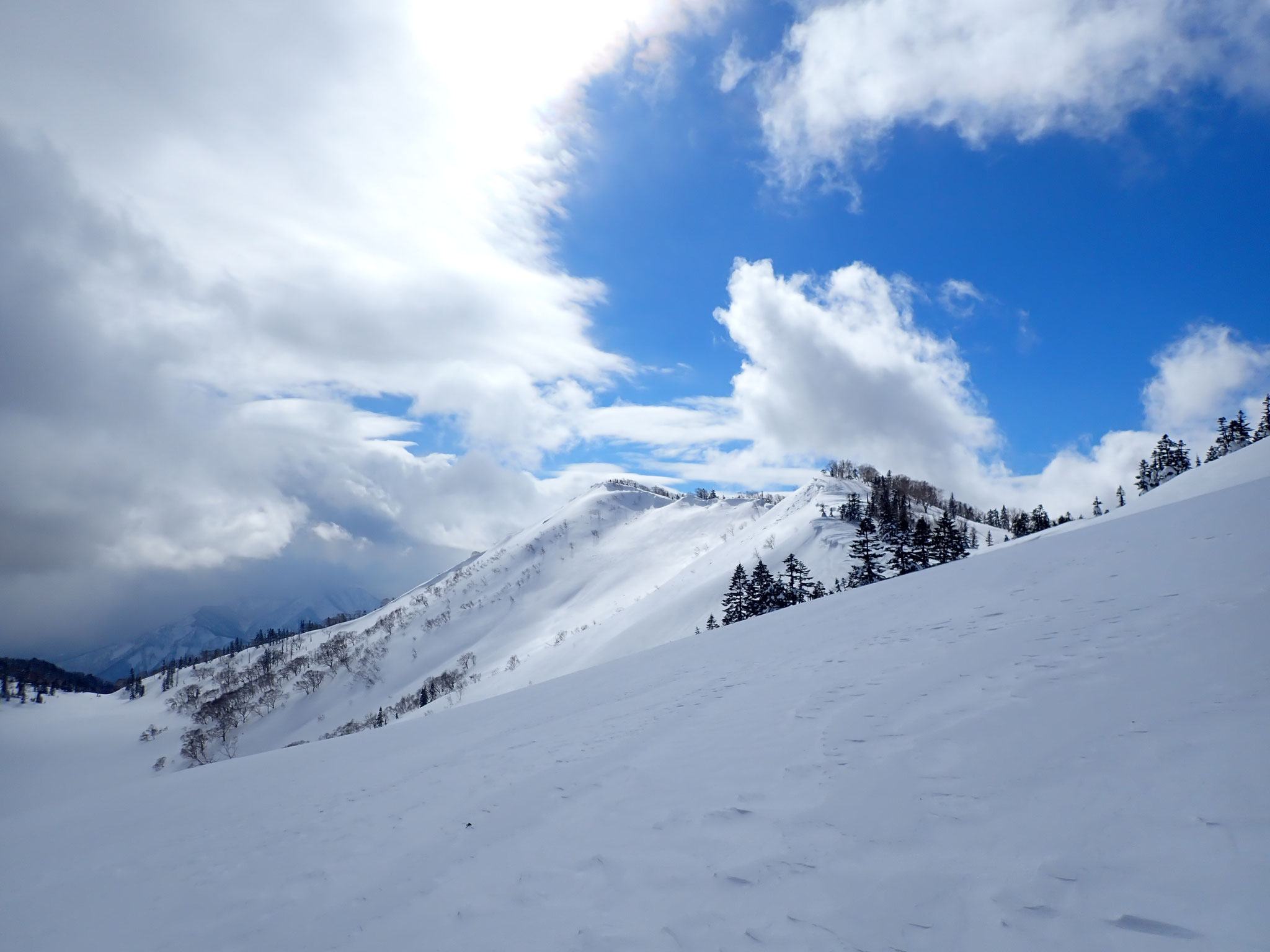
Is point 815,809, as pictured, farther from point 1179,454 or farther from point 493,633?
point 493,633

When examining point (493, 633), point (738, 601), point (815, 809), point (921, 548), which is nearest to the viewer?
point (815, 809)

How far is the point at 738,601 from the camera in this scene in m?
46.9

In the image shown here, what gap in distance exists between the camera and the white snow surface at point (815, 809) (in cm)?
427

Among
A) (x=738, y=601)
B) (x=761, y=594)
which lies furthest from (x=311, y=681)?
(x=761, y=594)

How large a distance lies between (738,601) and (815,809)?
138ft

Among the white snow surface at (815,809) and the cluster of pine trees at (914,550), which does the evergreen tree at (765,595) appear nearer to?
the cluster of pine trees at (914,550)

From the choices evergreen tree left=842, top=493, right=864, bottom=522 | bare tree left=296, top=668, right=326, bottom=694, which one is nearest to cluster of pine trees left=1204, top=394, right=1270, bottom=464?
evergreen tree left=842, top=493, right=864, bottom=522

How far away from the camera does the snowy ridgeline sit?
256 feet

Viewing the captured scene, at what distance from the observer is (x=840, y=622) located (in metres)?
17.0

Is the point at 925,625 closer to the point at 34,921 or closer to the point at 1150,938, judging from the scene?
the point at 1150,938

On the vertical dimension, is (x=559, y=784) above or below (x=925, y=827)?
below

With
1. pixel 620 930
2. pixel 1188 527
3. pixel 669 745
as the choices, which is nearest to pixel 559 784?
pixel 669 745

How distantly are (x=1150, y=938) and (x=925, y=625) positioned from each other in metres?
11.0

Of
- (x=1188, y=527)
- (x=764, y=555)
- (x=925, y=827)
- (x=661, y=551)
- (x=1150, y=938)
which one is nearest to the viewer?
(x=1150, y=938)
